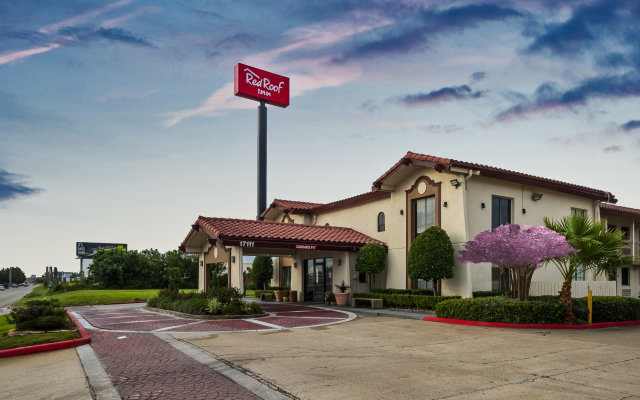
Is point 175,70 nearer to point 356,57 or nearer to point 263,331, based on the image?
point 356,57

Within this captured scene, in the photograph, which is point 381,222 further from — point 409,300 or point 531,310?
point 531,310

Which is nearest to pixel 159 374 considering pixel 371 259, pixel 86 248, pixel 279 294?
pixel 371 259

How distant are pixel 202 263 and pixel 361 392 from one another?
2020 centimetres

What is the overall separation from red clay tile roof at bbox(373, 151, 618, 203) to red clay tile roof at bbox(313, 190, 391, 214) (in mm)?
1343

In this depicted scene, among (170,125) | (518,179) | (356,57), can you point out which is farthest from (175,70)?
(518,179)

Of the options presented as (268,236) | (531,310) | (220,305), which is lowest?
(220,305)

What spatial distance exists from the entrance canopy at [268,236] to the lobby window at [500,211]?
18.3ft

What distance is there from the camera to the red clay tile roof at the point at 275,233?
21625 millimetres

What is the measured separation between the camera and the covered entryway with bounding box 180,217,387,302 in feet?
70.8

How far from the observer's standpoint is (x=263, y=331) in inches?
569

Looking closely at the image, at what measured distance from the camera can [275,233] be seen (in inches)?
923

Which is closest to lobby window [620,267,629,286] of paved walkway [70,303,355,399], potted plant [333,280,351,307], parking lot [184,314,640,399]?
potted plant [333,280,351,307]

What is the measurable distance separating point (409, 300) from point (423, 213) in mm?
4041

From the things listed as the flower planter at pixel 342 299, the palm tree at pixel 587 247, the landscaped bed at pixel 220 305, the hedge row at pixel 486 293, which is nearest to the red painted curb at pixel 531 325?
the palm tree at pixel 587 247
